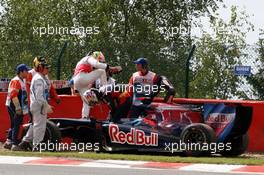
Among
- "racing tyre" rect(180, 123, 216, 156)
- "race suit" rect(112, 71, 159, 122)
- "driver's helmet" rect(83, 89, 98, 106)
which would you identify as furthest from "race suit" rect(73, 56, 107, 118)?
"racing tyre" rect(180, 123, 216, 156)

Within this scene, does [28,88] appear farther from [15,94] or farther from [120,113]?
[120,113]

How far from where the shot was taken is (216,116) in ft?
49.1

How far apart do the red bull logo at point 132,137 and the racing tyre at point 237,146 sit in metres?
1.31

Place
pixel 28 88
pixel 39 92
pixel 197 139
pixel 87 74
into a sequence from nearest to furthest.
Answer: pixel 197 139
pixel 39 92
pixel 87 74
pixel 28 88

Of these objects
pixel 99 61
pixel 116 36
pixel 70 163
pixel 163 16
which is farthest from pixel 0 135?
pixel 163 16

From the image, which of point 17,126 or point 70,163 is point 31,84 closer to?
point 17,126

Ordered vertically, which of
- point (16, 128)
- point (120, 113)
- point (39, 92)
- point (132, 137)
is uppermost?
point (39, 92)

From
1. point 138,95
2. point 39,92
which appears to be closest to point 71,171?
point 39,92

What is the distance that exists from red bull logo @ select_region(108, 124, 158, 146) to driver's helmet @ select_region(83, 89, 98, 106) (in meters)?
0.77

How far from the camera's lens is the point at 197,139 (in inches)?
579

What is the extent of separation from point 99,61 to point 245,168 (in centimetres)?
454

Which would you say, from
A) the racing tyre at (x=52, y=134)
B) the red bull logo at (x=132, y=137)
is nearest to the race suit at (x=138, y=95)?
the red bull logo at (x=132, y=137)

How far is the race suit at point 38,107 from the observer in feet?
49.9

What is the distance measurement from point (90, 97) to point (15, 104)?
4.86 ft
